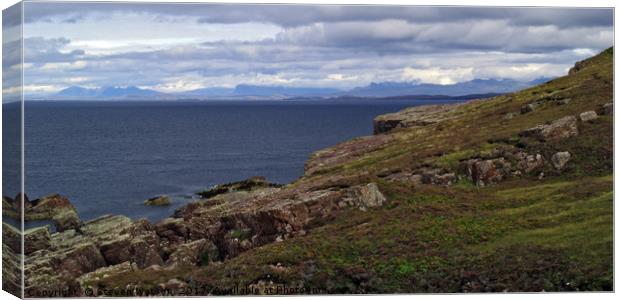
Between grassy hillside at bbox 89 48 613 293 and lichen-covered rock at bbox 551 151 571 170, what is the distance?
7.4 inches

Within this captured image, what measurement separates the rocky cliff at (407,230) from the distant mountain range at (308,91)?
2.26 meters

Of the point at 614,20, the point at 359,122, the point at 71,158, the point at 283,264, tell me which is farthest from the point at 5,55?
the point at 359,122

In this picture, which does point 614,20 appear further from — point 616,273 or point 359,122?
point 359,122

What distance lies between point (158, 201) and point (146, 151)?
2.36 metres

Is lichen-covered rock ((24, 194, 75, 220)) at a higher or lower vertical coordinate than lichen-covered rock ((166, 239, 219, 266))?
higher

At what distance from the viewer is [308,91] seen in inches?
1657

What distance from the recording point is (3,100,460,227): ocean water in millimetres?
37562

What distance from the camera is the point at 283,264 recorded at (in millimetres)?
35875

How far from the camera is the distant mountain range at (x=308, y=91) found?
40.7m

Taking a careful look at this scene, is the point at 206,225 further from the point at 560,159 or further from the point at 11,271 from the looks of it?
the point at 560,159

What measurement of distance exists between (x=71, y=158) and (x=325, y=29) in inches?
464

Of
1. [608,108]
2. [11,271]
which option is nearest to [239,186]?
[11,271]

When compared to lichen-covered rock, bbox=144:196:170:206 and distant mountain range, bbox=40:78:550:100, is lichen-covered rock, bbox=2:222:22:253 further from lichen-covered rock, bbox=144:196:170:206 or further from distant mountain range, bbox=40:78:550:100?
lichen-covered rock, bbox=144:196:170:206

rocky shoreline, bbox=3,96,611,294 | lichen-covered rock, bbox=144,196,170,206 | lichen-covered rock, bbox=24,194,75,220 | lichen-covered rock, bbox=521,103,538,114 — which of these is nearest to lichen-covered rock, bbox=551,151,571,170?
rocky shoreline, bbox=3,96,611,294
